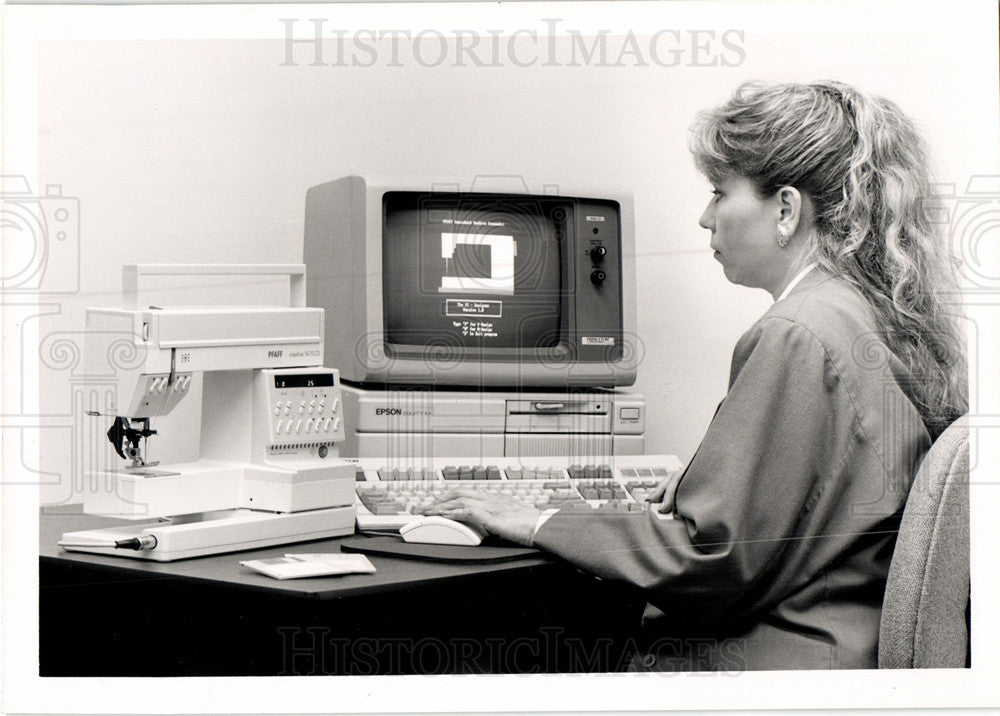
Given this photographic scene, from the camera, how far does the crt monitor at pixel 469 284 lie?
187 centimetres

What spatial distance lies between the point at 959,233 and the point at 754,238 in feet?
1.39

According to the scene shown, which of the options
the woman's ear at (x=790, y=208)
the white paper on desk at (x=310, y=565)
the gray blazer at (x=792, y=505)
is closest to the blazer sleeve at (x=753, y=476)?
the gray blazer at (x=792, y=505)

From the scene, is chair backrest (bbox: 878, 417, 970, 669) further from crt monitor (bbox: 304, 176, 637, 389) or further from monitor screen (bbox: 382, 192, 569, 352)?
monitor screen (bbox: 382, 192, 569, 352)

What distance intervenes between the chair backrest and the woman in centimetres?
2

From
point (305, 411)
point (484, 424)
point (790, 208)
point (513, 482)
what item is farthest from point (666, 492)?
point (305, 411)

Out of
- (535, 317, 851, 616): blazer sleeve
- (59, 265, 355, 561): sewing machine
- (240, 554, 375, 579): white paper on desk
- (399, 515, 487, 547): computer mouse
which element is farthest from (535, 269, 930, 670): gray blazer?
(59, 265, 355, 561): sewing machine

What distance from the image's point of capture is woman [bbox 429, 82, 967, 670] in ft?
4.71

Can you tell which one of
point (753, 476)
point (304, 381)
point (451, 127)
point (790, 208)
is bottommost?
point (753, 476)

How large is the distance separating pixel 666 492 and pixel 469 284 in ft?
1.73

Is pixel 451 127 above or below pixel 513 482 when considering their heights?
above

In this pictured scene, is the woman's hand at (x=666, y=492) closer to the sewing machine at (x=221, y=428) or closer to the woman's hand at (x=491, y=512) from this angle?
the woman's hand at (x=491, y=512)

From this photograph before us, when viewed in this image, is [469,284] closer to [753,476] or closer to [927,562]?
[753,476]

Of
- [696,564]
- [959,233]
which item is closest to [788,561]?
[696,564]

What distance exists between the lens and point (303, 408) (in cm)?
162
